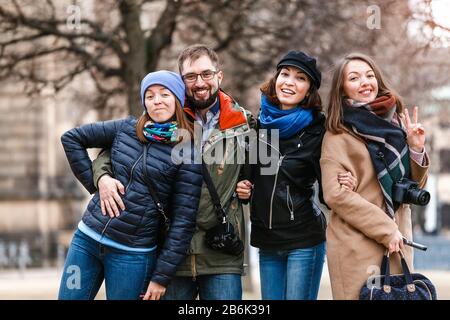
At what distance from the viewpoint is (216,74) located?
5965mm

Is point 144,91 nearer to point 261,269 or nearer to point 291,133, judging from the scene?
point 291,133

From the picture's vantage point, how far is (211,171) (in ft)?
19.0

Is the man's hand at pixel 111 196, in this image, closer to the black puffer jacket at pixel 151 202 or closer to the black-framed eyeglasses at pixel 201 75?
the black puffer jacket at pixel 151 202

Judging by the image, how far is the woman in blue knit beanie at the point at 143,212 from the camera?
5.56 metres

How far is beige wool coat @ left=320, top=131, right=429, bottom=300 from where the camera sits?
17.8ft

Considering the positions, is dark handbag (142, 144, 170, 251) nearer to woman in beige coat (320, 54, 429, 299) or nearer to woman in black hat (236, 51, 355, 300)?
woman in black hat (236, 51, 355, 300)

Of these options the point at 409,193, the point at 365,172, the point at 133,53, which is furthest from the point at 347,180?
the point at 133,53

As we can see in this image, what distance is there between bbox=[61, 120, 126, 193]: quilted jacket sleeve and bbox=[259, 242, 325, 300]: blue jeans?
1260 mm

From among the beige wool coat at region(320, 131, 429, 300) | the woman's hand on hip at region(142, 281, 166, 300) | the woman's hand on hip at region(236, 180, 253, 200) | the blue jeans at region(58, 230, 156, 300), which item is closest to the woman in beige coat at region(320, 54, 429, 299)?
the beige wool coat at region(320, 131, 429, 300)

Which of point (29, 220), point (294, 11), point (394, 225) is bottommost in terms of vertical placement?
point (29, 220)

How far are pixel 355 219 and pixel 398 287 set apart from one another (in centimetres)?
47

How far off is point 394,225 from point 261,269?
1.07m
